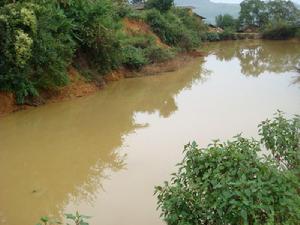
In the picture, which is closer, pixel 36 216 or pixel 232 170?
pixel 232 170

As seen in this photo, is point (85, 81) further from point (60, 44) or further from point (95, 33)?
point (60, 44)

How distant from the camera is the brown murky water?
6453 mm

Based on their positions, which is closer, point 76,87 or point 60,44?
point 60,44

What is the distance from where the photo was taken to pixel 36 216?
6.11 m

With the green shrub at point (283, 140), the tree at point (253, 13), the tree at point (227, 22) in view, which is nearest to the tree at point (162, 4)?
the tree at point (253, 13)

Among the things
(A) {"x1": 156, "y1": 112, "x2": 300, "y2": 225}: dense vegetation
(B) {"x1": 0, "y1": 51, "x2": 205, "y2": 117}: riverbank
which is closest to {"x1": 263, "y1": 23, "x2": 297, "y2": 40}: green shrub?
(B) {"x1": 0, "y1": 51, "x2": 205, "y2": 117}: riverbank

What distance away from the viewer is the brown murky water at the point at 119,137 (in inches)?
254

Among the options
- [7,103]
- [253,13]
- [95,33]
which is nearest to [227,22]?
[253,13]

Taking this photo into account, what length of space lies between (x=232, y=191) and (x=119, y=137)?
617 cm

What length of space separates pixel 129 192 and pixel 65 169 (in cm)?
173

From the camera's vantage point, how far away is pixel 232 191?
3873 mm

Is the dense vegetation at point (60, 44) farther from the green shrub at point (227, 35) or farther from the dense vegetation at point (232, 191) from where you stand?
the green shrub at point (227, 35)

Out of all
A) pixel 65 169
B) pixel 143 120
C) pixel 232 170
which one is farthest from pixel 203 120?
pixel 232 170

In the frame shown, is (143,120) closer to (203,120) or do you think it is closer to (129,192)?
(203,120)
